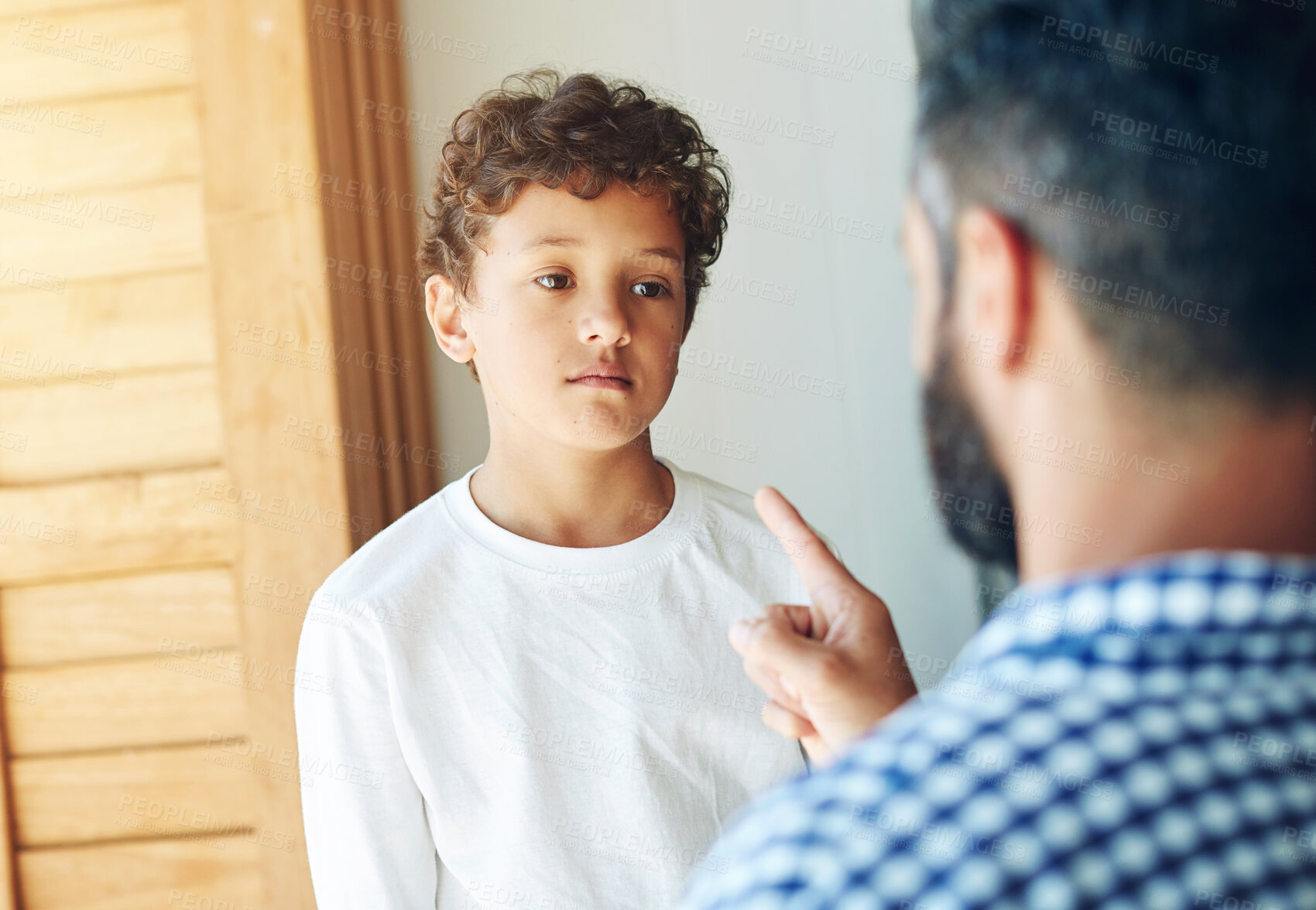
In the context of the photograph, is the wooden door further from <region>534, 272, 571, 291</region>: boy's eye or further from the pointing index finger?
the pointing index finger

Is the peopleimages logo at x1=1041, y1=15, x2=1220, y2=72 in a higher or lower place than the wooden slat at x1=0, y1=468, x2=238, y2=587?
higher

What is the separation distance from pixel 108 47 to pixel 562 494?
85 centimetres

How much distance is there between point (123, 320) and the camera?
1400 millimetres

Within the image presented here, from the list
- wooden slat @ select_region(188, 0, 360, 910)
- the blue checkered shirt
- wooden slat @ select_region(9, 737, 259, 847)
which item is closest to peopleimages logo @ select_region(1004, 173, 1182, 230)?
the blue checkered shirt

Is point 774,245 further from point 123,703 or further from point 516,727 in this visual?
point 123,703

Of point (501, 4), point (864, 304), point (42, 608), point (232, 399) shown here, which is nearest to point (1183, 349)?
point (232, 399)

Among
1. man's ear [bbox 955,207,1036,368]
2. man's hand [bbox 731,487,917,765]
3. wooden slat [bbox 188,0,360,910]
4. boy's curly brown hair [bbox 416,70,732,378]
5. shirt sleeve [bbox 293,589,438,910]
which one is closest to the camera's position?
man's ear [bbox 955,207,1036,368]

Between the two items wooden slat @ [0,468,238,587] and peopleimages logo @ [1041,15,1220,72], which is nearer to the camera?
peopleimages logo @ [1041,15,1220,72]

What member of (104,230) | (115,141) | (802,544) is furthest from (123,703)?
(802,544)

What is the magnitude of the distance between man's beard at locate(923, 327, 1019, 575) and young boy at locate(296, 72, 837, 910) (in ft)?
1.89

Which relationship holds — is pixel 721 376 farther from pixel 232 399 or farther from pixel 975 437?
pixel 975 437

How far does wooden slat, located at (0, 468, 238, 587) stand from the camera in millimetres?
1397

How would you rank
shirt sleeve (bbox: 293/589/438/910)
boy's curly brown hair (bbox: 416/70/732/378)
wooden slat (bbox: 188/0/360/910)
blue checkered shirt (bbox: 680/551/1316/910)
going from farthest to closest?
wooden slat (bbox: 188/0/360/910) → boy's curly brown hair (bbox: 416/70/732/378) → shirt sleeve (bbox: 293/589/438/910) → blue checkered shirt (bbox: 680/551/1316/910)

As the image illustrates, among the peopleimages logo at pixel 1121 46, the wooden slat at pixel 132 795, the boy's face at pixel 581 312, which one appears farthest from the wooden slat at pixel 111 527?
the peopleimages logo at pixel 1121 46
